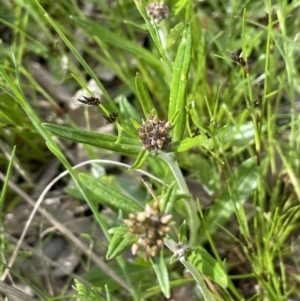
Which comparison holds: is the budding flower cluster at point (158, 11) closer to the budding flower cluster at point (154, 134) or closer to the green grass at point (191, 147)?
the green grass at point (191, 147)

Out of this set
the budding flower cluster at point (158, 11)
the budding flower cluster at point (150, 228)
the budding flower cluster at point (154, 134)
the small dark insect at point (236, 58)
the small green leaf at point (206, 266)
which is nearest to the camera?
the budding flower cluster at point (150, 228)

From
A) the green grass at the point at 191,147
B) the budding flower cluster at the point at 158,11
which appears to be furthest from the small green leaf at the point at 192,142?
the budding flower cluster at the point at 158,11

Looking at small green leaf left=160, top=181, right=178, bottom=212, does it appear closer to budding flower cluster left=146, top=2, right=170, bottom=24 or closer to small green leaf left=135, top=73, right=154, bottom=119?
small green leaf left=135, top=73, right=154, bottom=119

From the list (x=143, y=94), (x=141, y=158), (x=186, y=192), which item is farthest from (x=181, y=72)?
(x=186, y=192)

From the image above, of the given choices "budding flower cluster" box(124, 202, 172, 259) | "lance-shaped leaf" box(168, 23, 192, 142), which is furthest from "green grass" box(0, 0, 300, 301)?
"budding flower cluster" box(124, 202, 172, 259)

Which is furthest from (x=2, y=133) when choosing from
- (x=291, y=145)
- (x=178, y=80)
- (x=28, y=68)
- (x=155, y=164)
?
(x=291, y=145)

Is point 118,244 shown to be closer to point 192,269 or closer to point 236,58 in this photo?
point 192,269
